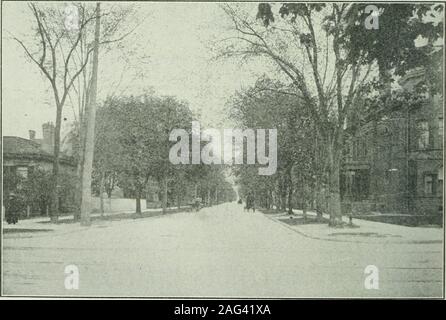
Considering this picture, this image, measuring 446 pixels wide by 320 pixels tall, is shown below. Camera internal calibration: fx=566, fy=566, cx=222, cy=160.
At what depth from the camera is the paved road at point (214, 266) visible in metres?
10.9

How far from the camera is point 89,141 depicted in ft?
44.4

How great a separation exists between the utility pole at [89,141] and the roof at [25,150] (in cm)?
42

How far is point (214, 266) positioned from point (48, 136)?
490 cm

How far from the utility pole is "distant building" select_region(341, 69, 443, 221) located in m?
5.91

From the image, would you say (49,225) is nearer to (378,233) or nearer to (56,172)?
(56,172)

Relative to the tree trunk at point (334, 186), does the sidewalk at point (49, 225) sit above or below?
below

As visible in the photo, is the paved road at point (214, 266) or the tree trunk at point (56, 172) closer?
the paved road at point (214, 266)

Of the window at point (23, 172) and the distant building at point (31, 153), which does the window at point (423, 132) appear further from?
the window at point (23, 172)

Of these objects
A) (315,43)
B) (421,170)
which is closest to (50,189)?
(315,43)

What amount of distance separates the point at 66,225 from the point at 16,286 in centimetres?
216

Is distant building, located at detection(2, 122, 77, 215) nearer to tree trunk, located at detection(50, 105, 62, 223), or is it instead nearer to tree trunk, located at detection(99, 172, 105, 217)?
tree trunk, located at detection(50, 105, 62, 223)

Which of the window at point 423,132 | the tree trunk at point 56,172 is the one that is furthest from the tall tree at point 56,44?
the window at point 423,132

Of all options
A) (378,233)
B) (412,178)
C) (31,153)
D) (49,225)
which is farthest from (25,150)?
(412,178)

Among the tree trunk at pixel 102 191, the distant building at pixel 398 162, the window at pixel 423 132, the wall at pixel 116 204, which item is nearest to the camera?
the distant building at pixel 398 162
